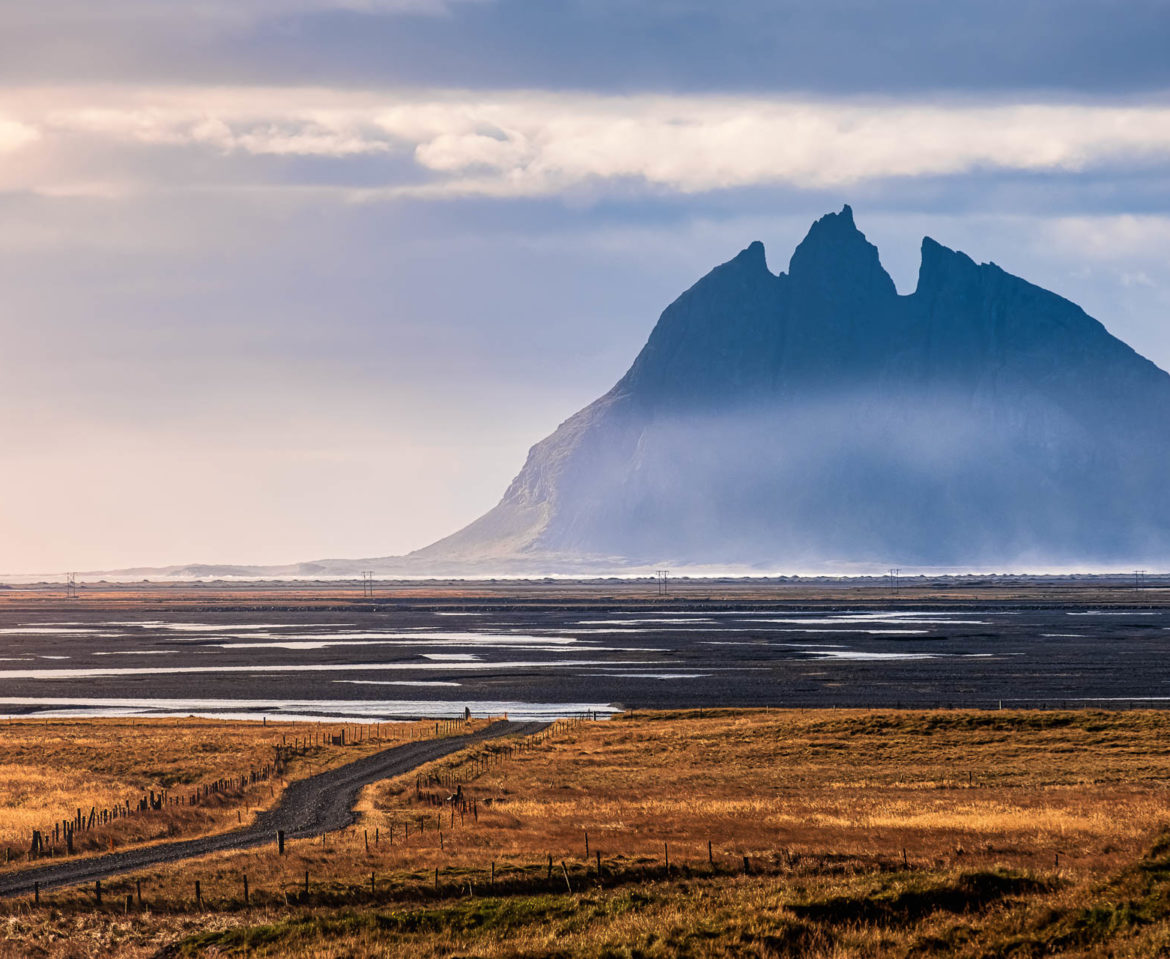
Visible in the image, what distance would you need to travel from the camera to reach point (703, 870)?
3347 cm

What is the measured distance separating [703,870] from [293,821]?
16354 millimetres

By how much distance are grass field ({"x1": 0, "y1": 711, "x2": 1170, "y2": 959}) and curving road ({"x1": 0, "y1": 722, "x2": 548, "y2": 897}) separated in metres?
1.51

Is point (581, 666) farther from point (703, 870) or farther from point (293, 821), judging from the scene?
point (703, 870)

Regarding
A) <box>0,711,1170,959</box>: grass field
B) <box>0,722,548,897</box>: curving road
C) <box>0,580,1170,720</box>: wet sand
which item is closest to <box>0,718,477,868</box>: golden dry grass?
<box>0,722,548,897</box>: curving road

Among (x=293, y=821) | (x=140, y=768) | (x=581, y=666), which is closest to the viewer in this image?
(x=293, y=821)

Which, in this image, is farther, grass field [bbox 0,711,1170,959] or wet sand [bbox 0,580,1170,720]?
wet sand [bbox 0,580,1170,720]

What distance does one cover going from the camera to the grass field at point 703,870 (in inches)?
965

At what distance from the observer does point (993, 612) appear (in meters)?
192

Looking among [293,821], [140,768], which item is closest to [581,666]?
[140,768]

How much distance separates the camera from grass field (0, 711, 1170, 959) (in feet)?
80.4

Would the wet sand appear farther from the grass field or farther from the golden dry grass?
the grass field

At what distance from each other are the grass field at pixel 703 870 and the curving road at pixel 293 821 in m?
1.51

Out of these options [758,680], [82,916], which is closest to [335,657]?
[758,680]

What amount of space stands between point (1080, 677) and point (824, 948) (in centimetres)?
7800
